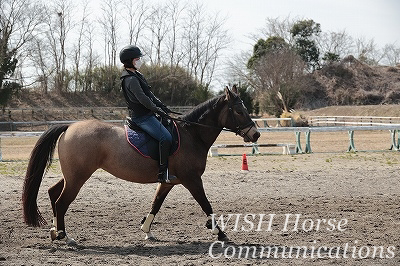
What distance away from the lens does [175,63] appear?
58094 mm

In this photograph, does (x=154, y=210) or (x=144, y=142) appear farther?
(x=154, y=210)

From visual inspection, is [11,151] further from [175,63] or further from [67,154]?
[175,63]

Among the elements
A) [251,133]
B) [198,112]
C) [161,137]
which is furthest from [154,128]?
[251,133]

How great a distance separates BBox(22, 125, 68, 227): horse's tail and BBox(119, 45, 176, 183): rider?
3.62 feet

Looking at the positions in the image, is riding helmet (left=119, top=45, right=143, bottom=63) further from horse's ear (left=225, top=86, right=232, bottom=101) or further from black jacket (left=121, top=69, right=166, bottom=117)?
horse's ear (left=225, top=86, right=232, bottom=101)

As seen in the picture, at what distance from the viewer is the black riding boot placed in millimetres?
7789

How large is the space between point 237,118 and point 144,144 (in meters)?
1.42

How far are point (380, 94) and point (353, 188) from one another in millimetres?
45964

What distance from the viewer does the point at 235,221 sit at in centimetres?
909

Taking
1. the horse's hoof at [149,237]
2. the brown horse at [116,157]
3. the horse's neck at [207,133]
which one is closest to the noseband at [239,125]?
the brown horse at [116,157]

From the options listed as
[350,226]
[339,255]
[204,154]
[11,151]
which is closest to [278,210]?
[350,226]

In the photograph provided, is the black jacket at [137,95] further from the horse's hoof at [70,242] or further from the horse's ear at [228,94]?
the horse's hoof at [70,242]

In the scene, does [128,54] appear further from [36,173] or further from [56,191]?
[56,191]

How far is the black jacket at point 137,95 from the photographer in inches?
303
